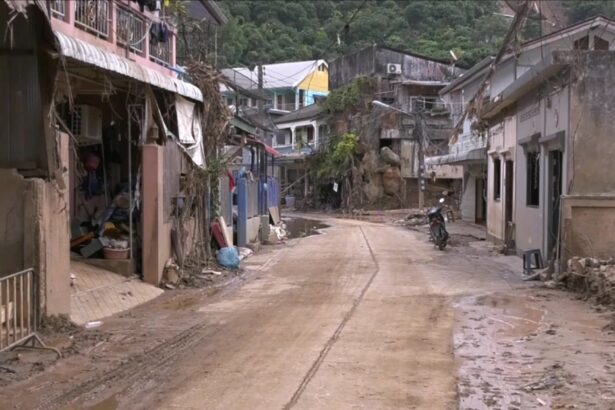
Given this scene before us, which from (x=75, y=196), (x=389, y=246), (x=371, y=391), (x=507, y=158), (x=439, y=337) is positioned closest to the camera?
(x=371, y=391)

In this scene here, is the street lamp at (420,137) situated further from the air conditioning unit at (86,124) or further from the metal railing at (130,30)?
the air conditioning unit at (86,124)

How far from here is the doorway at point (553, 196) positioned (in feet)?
46.7

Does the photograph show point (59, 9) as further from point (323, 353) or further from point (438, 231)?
point (438, 231)

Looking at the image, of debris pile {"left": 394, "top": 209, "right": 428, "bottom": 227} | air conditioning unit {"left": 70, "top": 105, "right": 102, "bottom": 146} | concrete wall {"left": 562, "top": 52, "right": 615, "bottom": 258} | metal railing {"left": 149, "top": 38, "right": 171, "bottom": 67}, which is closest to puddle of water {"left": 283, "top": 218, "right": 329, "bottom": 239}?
debris pile {"left": 394, "top": 209, "right": 428, "bottom": 227}

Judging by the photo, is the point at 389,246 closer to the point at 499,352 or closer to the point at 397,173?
the point at 499,352

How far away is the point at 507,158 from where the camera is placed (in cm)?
2019

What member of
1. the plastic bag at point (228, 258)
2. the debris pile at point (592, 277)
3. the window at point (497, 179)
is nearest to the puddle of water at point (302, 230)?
the window at point (497, 179)

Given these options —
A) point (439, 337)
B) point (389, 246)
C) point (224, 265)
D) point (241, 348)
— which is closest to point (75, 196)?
point (224, 265)

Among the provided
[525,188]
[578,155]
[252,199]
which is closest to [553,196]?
[578,155]

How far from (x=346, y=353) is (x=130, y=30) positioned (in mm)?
11483

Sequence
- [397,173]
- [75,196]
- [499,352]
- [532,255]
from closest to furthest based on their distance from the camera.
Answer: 1. [499,352]
2. [75,196]
3. [532,255]
4. [397,173]

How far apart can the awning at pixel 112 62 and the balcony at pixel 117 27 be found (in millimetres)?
2111

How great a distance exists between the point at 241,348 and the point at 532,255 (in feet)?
29.6

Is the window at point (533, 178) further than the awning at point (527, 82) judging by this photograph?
Yes
